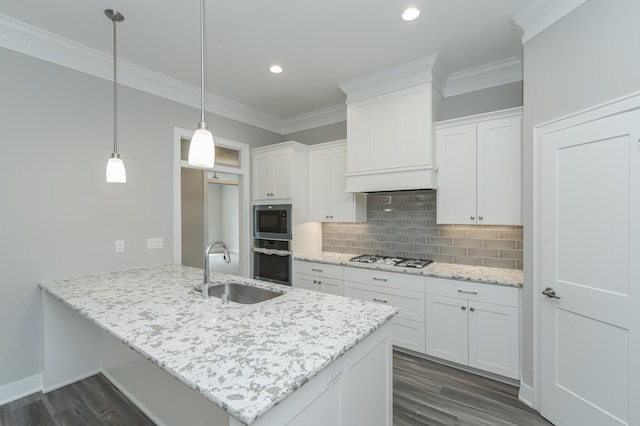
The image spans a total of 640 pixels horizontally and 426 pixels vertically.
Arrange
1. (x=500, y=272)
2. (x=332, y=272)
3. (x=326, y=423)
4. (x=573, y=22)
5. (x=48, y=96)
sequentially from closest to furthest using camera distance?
(x=326, y=423) → (x=573, y=22) → (x=48, y=96) → (x=500, y=272) → (x=332, y=272)

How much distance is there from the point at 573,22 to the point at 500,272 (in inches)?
76.8

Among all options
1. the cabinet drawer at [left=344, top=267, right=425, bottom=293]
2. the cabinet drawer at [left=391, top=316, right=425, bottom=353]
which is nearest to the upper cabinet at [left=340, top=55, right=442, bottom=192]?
the cabinet drawer at [left=344, top=267, right=425, bottom=293]

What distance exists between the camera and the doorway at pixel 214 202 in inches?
132

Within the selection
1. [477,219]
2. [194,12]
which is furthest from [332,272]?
[194,12]

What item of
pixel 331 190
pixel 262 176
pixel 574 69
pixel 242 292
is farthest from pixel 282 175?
pixel 574 69

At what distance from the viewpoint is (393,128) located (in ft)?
9.77

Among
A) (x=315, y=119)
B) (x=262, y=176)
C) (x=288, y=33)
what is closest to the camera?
(x=288, y=33)

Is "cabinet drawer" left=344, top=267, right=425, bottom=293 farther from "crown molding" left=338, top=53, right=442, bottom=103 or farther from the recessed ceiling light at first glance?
the recessed ceiling light

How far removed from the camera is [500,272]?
2654 millimetres

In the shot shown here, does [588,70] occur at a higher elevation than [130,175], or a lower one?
higher

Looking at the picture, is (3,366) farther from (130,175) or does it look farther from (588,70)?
(588,70)

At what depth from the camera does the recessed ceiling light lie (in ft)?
6.72

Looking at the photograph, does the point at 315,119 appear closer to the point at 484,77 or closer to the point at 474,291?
the point at 484,77

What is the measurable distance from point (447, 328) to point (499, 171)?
1.49 metres
